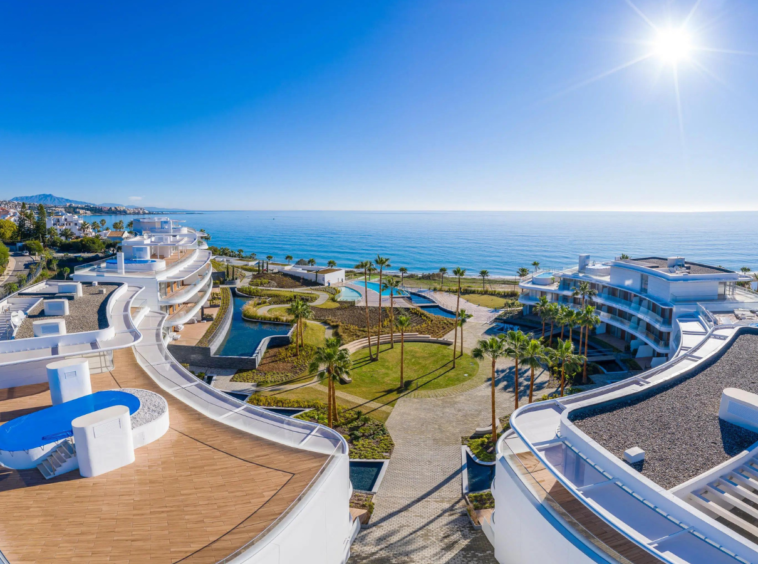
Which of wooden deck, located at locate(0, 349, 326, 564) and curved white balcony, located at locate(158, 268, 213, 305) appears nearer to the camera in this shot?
wooden deck, located at locate(0, 349, 326, 564)

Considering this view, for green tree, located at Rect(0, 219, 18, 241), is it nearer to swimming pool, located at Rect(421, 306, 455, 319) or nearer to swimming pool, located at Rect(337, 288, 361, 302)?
swimming pool, located at Rect(337, 288, 361, 302)

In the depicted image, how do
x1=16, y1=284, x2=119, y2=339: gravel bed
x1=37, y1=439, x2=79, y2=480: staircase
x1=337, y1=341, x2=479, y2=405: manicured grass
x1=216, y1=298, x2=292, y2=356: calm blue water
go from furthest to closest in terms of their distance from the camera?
x1=216, y1=298, x2=292, y2=356: calm blue water, x1=337, y1=341, x2=479, y2=405: manicured grass, x1=16, y1=284, x2=119, y2=339: gravel bed, x1=37, y1=439, x2=79, y2=480: staircase

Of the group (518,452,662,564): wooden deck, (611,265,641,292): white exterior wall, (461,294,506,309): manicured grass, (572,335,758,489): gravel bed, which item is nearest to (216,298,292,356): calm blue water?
(518,452,662,564): wooden deck

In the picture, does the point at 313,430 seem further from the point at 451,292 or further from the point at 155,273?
the point at 451,292

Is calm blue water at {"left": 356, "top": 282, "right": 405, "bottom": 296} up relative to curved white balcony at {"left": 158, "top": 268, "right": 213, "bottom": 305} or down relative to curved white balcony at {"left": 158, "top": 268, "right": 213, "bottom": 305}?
down

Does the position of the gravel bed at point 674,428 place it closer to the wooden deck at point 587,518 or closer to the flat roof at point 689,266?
the wooden deck at point 587,518

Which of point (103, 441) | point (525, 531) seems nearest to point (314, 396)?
point (103, 441)

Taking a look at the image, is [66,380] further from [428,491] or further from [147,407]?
[428,491]
